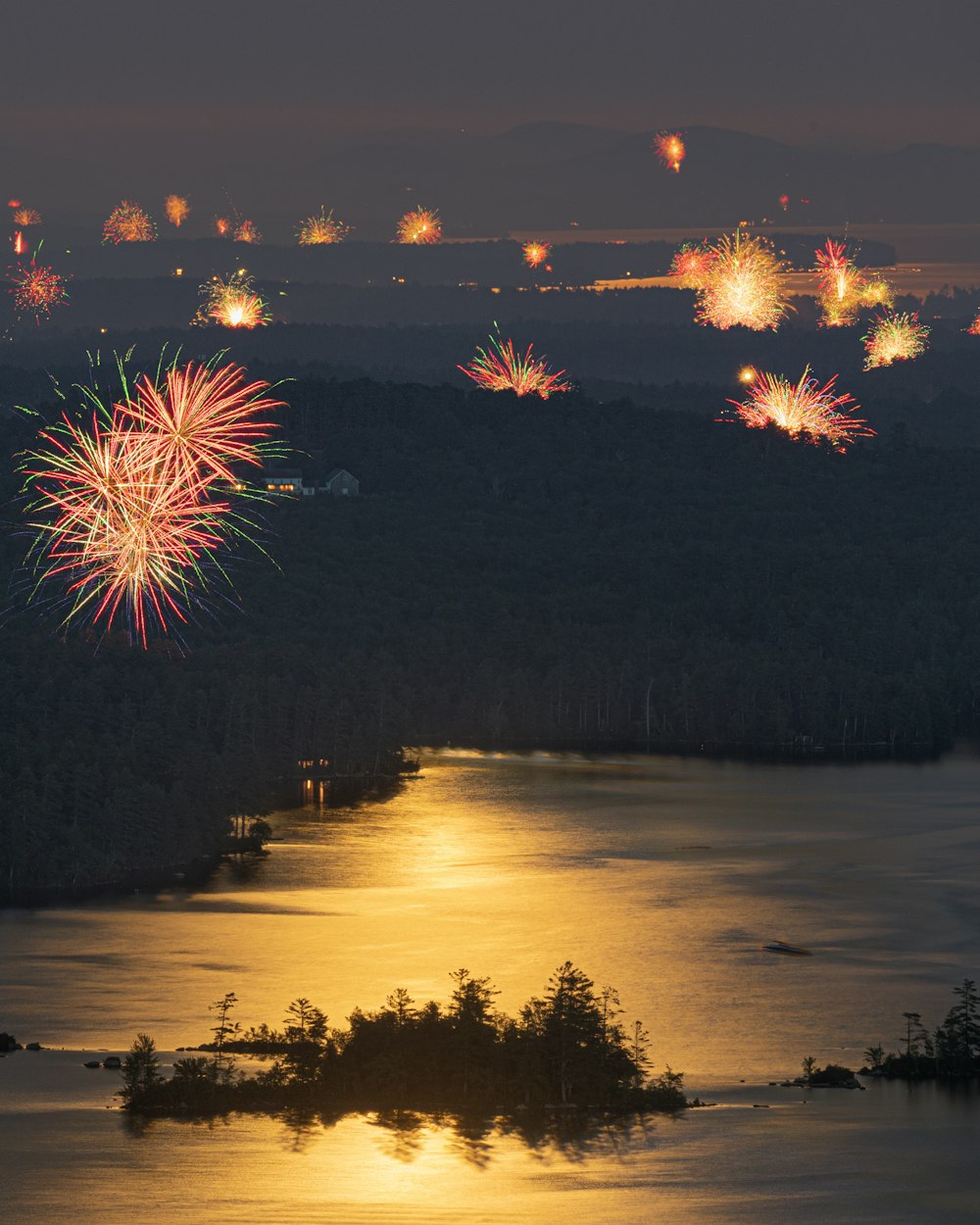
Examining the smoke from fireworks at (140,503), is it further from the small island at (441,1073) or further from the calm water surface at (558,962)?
the small island at (441,1073)

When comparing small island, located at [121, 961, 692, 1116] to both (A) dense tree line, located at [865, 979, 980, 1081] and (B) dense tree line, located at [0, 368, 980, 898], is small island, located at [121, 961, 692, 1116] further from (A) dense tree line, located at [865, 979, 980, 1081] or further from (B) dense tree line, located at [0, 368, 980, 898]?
(B) dense tree line, located at [0, 368, 980, 898]

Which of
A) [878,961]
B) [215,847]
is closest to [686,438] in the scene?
[215,847]

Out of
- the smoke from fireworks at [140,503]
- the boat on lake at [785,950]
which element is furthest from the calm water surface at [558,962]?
the smoke from fireworks at [140,503]

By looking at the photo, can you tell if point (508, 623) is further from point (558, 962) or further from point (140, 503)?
point (558, 962)

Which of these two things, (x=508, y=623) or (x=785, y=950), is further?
(x=508, y=623)

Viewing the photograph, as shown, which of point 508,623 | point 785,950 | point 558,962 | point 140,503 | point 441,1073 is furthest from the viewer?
point 508,623

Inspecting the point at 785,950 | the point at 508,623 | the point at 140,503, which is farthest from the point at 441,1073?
the point at 508,623

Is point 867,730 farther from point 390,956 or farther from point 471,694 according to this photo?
point 390,956
